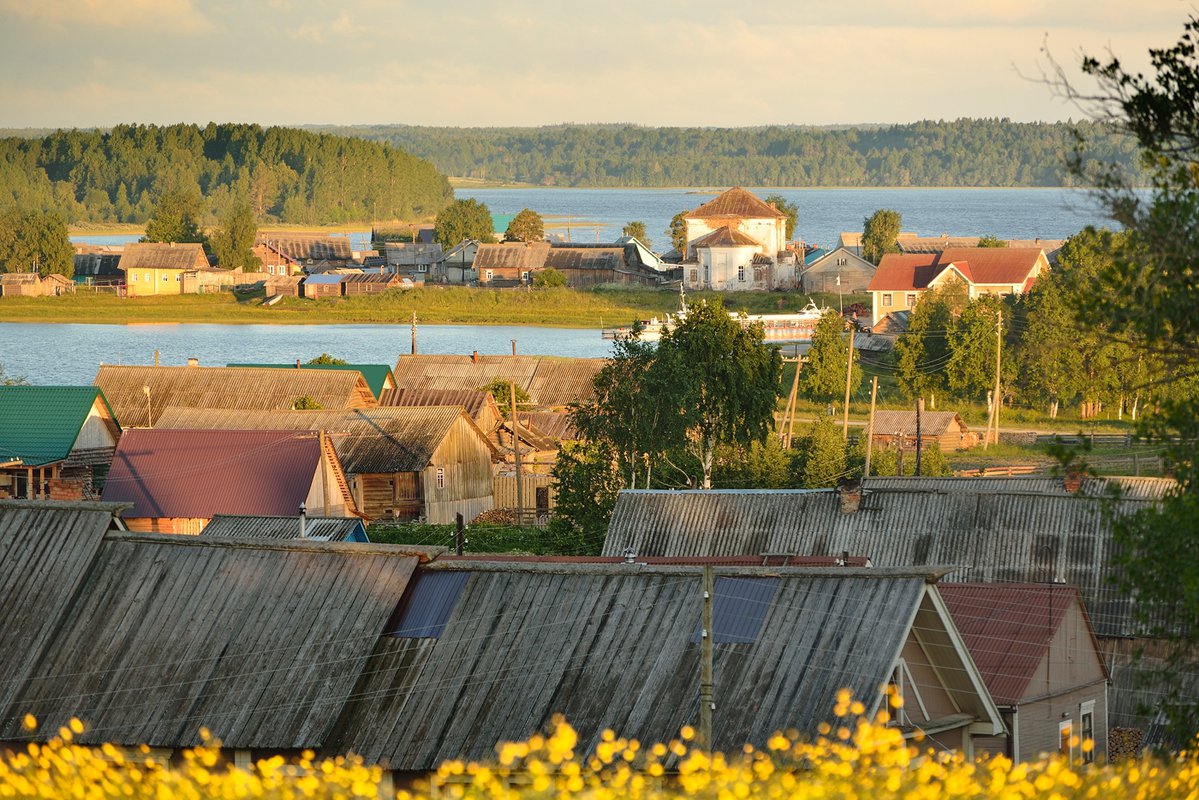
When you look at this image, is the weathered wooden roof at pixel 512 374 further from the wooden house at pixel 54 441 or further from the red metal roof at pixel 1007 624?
the red metal roof at pixel 1007 624

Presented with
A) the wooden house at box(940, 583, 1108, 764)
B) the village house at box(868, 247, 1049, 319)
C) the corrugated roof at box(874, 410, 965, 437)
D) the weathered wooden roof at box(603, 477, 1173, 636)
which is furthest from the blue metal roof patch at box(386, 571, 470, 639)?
the village house at box(868, 247, 1049, 319)

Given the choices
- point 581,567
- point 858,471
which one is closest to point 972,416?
point 858,471

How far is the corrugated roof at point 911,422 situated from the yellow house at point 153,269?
70.8 meters

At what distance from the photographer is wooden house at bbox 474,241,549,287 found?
347ft

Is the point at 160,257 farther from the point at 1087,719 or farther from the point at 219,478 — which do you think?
the point at 1087,719

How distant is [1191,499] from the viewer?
10.8 meters

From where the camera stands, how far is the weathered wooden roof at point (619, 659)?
39.1 ft

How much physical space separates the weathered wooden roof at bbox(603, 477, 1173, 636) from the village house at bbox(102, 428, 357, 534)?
30.2 feet

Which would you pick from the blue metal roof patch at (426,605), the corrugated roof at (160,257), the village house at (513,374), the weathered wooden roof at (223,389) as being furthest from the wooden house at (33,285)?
the blue metal roof patch at (426,605)

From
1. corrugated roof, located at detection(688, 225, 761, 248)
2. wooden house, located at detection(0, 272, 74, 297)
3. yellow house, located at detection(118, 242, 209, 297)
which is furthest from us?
wooden house, located at detection(0, 272, 74, 297)

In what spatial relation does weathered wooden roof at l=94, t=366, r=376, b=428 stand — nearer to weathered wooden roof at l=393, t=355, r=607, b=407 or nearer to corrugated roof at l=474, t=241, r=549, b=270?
weathered wooden roof at l=393, t=355, r=607, b=407

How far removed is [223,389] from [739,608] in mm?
34895

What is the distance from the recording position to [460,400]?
44562 millimetres

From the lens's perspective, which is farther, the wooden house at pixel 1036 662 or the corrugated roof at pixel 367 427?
the corrugated roof at pixel 367 427
